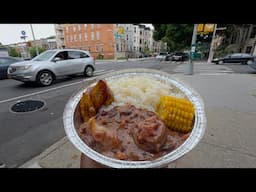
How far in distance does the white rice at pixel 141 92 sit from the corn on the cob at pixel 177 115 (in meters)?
0.10

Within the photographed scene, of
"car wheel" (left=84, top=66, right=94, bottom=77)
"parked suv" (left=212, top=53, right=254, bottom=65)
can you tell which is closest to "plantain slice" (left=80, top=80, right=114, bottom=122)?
"car wheel" (left=84, top=66, right=94, bottom=77)

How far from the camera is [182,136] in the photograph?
82cm

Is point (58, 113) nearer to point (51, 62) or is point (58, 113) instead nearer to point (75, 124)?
point (75, 124)

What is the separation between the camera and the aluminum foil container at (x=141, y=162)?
26.4 inches

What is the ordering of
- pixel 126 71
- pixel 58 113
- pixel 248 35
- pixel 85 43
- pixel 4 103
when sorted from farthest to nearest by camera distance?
pixel 85 43 → pixel 248 35 → pixel 4 103 → pixel 58 113 → pixel 126 71

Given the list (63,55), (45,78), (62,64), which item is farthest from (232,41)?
(45,78)

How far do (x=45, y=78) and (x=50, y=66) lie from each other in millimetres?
490

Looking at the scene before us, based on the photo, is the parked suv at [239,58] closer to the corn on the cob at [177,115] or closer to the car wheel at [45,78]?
the car wheel at [45,78]

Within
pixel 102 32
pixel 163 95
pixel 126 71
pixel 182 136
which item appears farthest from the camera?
pixel 102 32

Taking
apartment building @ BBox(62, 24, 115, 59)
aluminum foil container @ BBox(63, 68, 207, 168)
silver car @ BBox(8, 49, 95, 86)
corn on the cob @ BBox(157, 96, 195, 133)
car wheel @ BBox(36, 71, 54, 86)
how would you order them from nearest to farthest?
aluminum foil container @ BBox(63, 68, 207, 168), corn on the cob @ BBox(157, 96, 195, 133), silver car @ BBox(8, 49, 95, 86), car wheel @ BBox(36, 71, 54, 86), apartment building @ BBox(62, 24, 115, 59)

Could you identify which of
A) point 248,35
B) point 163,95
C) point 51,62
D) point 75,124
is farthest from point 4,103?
point 248,35

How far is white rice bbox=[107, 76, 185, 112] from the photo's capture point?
95 cm

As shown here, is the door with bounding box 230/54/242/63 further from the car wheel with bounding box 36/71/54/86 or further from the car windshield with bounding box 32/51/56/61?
the car wheel with bounding box 36/71/54/86
